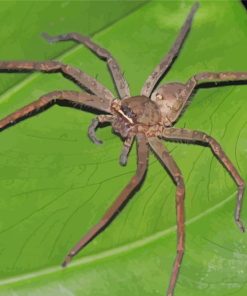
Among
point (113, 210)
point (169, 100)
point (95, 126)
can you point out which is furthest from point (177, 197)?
point (169, 100)

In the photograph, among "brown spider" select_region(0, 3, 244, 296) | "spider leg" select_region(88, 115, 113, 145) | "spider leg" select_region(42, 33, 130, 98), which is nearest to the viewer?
"brown spider" select_region(0, 3, 244, 296)

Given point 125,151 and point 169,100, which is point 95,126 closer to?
point 125,151

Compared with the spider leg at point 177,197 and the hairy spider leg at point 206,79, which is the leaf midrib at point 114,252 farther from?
the hairy spider leg at point 206,79

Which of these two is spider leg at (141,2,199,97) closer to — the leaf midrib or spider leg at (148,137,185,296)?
spider leg at (148,137,185,296)

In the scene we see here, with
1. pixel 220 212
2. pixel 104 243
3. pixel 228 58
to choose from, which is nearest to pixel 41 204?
pixel 104 243

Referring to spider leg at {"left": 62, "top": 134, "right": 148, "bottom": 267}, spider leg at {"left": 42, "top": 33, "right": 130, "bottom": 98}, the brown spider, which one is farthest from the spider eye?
spider leg at {"left": 62, "top": 134, "right": 148, "bottom": 267}

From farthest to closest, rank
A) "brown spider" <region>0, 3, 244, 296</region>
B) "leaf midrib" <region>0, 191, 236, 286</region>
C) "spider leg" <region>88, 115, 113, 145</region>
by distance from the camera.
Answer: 1. "spider leg" <region>88, 115, 113, 145</region>
2. "brown spider" <region>0, 3, 244, 296</region>
3. "leaf midrib" <region>0, 191, 236, 286</region>

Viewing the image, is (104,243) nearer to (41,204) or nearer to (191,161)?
(41,204)
